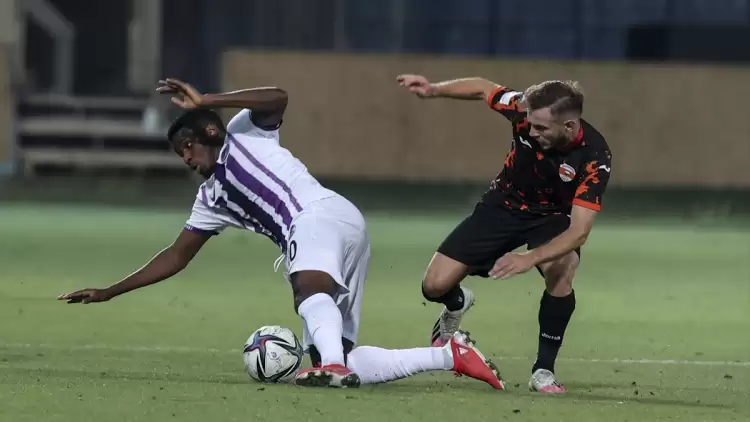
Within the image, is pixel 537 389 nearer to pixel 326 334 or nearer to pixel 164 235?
pixel 326 334

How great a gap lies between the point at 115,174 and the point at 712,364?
1515cm

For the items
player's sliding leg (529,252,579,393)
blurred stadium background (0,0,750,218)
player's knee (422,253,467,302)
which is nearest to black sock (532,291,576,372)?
player's sliding leg (529,252,579,393)

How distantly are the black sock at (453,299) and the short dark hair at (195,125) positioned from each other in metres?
1.33

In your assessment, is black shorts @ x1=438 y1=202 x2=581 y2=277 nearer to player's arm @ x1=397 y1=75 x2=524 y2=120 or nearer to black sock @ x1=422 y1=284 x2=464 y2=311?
black sock @ x1=422 y1=284 x2=464 y2=311

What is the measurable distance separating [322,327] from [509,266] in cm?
87

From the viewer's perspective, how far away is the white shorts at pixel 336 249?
20.3 feet

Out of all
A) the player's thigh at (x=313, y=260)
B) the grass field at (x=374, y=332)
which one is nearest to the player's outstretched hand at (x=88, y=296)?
the grass field at (x=374, y=332)

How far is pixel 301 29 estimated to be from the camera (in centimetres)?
2481

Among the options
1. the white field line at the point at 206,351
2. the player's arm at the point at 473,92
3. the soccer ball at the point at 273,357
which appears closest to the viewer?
the soccer ball at the point at 273,357

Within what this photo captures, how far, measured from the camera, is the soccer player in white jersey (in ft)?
20.2

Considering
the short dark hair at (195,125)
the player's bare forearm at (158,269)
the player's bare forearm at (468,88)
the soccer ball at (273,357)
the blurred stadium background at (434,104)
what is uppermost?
the player's bare forearm at (468,88)

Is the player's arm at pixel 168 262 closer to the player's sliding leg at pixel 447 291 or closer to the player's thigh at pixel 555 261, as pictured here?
the player's sliding leg at pixel 447 291

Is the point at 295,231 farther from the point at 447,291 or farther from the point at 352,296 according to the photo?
the point at 447,291

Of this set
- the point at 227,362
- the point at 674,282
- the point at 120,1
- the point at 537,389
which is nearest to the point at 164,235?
the point at 674,282
